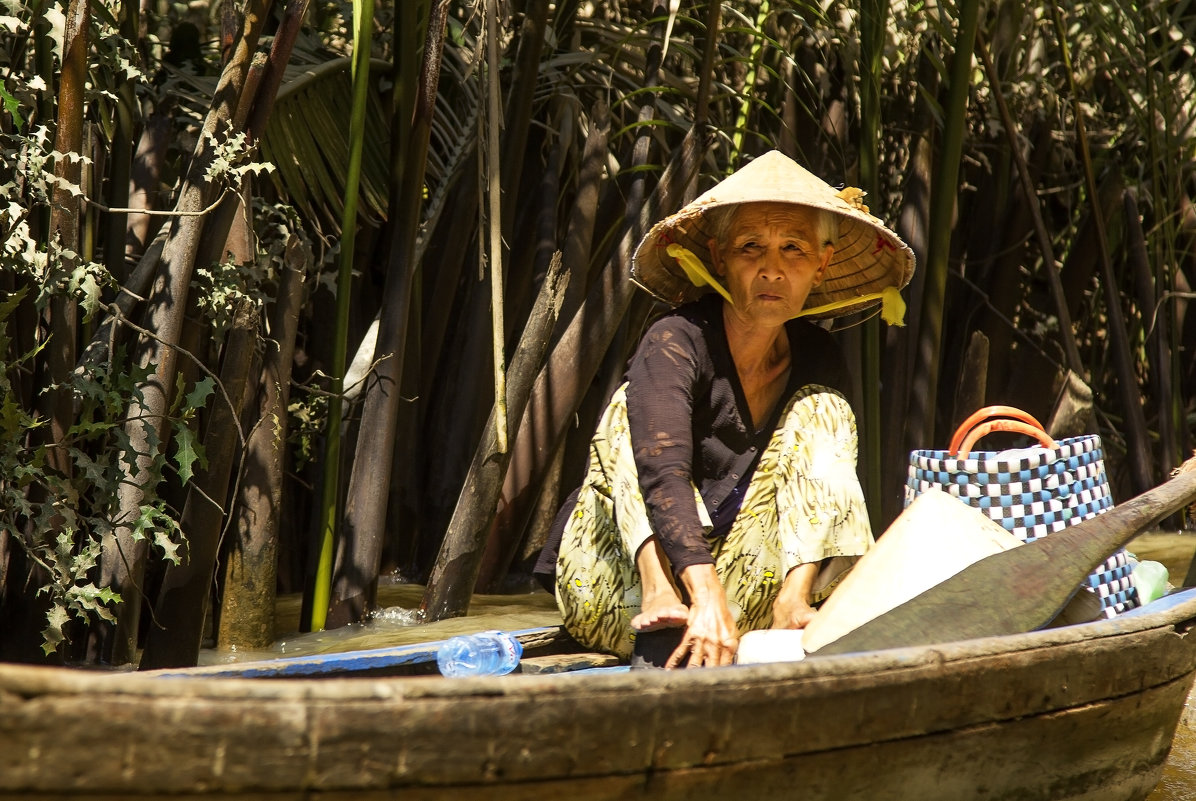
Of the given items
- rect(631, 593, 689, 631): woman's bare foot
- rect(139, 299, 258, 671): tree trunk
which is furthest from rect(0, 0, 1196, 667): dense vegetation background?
rect(631, 593, 689, 631): woman's bare foot

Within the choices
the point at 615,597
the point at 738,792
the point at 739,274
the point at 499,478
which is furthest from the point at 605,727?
the point at 499,478

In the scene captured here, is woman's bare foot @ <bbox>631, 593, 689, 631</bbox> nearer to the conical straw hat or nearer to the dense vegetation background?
the conical straw hat

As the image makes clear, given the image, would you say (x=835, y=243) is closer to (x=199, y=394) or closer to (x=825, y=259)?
(x=825, y=259)

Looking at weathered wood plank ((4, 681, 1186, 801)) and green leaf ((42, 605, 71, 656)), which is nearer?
weathered wood plank ((4, 681, 1186, 801))

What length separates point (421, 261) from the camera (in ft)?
11.3

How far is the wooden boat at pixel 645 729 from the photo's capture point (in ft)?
3.54

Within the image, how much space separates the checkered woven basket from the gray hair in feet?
1.47

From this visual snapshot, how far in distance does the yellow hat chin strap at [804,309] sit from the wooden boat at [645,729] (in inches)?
28.5

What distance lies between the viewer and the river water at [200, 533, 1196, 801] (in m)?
2.23

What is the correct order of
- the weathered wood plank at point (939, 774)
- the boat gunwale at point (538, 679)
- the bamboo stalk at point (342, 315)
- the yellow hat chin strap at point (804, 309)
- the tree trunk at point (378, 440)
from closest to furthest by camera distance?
1. the boat gunwale at point (538, 679)
2. the weathered wood plank at point (939, 774)
3. the yellow hat chin strap at point (804, 309)
4. the bamboo stalk at point (342, 315)
5. the tree trunk at point (378, 440)

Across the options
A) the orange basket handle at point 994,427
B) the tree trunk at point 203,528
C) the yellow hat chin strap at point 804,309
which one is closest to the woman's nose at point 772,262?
the yellow hat chin strap at point 804,309

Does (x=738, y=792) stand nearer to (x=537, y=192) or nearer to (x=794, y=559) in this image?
(x=794, y=559)

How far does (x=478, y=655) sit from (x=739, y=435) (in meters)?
0.61

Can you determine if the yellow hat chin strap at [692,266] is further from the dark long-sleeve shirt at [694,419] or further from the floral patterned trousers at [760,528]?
the floral patterned trousers at [760,528]
